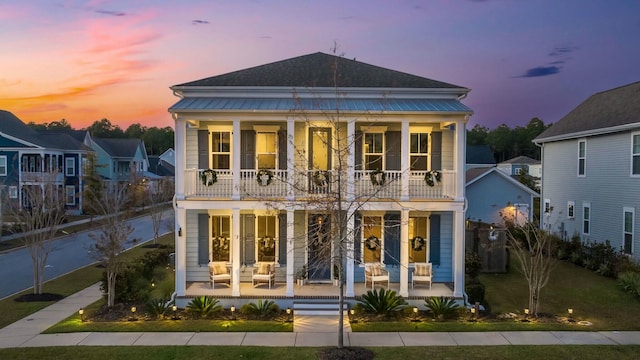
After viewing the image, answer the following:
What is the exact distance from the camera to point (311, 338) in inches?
396

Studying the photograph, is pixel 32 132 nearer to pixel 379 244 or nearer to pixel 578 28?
pixel 379 244

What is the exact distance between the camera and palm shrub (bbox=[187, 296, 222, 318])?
1158 cm

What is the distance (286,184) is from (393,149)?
4.12 metres

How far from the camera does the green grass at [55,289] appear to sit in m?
11.9

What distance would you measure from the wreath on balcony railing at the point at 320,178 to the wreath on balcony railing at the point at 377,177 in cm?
156

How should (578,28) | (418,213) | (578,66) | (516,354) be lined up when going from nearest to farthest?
(516,354) < (418,213) < (578,28) < (578,66)

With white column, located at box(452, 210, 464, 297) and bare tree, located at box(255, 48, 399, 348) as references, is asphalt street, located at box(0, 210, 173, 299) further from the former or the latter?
white column, located at box(452, 210, 464, 297)

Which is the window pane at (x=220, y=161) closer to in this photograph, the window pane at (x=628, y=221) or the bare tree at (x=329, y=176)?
the bare tree at (x=329, y=176)

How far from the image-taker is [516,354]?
8930 millimetres

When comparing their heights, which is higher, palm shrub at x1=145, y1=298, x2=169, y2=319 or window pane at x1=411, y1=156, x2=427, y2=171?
window pane at x1=411, y1=156, x2=427, y2=171

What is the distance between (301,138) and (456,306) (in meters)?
7.34

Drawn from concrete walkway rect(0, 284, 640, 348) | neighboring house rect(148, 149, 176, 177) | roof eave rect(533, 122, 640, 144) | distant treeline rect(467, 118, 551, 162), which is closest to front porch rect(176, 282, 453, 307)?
concrete walkway rect(0, 284, 640, 348)

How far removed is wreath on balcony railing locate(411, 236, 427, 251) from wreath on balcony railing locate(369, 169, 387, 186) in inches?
111

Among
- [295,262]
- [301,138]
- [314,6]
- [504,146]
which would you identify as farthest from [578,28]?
[504,146]
